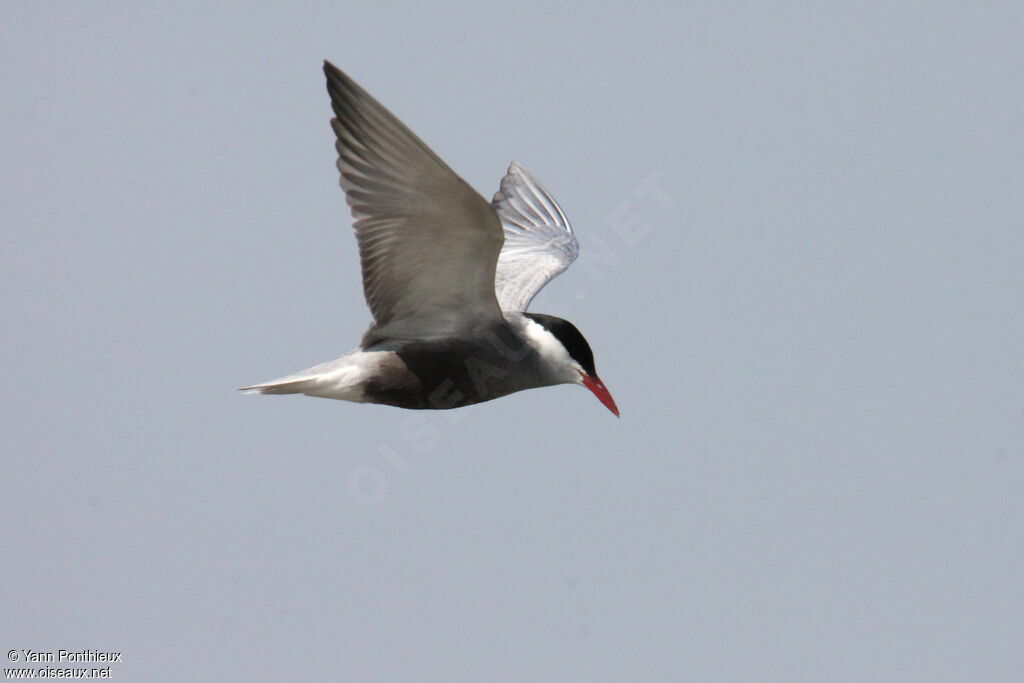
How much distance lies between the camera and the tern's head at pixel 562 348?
9516mm

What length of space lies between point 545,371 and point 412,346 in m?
0.91

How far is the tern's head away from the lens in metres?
9.52

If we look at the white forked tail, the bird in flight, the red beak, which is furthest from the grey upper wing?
the red beak

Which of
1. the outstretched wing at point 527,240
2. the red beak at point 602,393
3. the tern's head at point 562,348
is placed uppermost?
the outstretched wing at point 527,240

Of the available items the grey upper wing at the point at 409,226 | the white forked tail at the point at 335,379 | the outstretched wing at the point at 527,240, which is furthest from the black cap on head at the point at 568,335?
the white forked tail at the point at 335,379

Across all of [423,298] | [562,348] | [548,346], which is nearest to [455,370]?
[423,298]

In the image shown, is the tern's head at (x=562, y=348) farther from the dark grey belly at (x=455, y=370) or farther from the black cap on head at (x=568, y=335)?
the dark grey belly at (x=455, y=370)

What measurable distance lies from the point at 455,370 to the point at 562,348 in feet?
2.48

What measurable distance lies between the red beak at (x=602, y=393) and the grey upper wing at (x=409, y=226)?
3.09ft

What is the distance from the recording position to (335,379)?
30.0ft

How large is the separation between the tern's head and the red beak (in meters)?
0.07

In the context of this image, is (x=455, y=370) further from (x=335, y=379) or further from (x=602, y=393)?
(x=602, y=393)

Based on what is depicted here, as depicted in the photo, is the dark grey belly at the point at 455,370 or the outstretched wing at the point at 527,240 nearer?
the dark grey belly at the point at 455,370

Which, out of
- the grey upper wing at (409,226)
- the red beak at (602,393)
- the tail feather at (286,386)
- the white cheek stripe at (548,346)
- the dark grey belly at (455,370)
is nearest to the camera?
the grey upper wing at (409,226)
